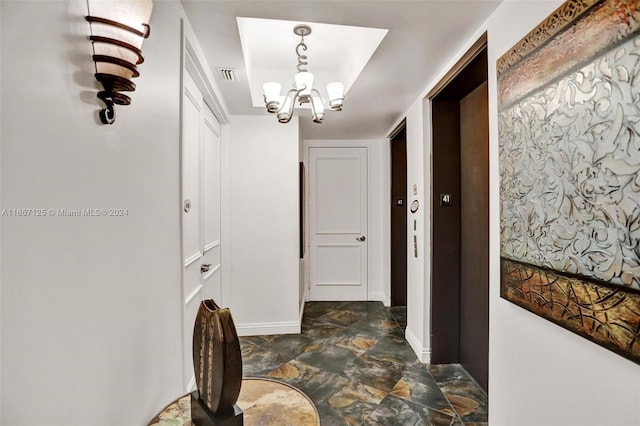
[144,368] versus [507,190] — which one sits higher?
[507,190]

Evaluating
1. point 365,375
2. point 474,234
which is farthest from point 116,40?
point 365,375

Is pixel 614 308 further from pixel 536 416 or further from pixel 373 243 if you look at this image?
pixel 373 243

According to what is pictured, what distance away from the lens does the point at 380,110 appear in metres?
3.32

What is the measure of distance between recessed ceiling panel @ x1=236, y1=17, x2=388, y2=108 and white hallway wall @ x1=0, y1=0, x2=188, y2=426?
1341 millimetres

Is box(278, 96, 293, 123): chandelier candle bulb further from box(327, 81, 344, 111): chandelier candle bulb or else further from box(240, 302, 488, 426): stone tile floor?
box(240, 302, 488, 426): stone tile floor

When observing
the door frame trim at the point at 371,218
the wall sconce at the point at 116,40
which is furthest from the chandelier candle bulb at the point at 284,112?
the door frame trim at the point at 371,218

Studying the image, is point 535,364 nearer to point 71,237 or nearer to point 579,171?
point 579,171

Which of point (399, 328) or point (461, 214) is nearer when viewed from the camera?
point (461, 214)

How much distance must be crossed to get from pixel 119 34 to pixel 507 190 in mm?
1605

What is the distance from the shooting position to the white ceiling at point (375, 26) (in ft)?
5.28

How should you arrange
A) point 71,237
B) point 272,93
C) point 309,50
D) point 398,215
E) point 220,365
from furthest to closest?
point 398,215 < point 309,50 < point 272,93 < point 220,365 < point 71,237

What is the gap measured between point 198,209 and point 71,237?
5.38 ft

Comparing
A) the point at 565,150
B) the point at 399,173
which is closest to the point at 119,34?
the point at 565,150

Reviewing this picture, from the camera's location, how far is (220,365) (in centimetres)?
91
